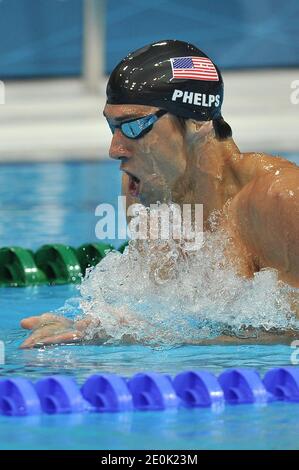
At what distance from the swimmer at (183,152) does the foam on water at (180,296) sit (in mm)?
52

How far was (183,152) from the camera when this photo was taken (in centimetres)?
390

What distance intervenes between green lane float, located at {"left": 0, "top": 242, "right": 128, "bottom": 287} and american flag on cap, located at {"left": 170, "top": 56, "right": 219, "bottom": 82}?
71.4 inches

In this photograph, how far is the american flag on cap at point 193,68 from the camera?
3.97 meters

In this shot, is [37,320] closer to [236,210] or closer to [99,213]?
[236,210]

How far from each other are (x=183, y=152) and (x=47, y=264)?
2032 mm
